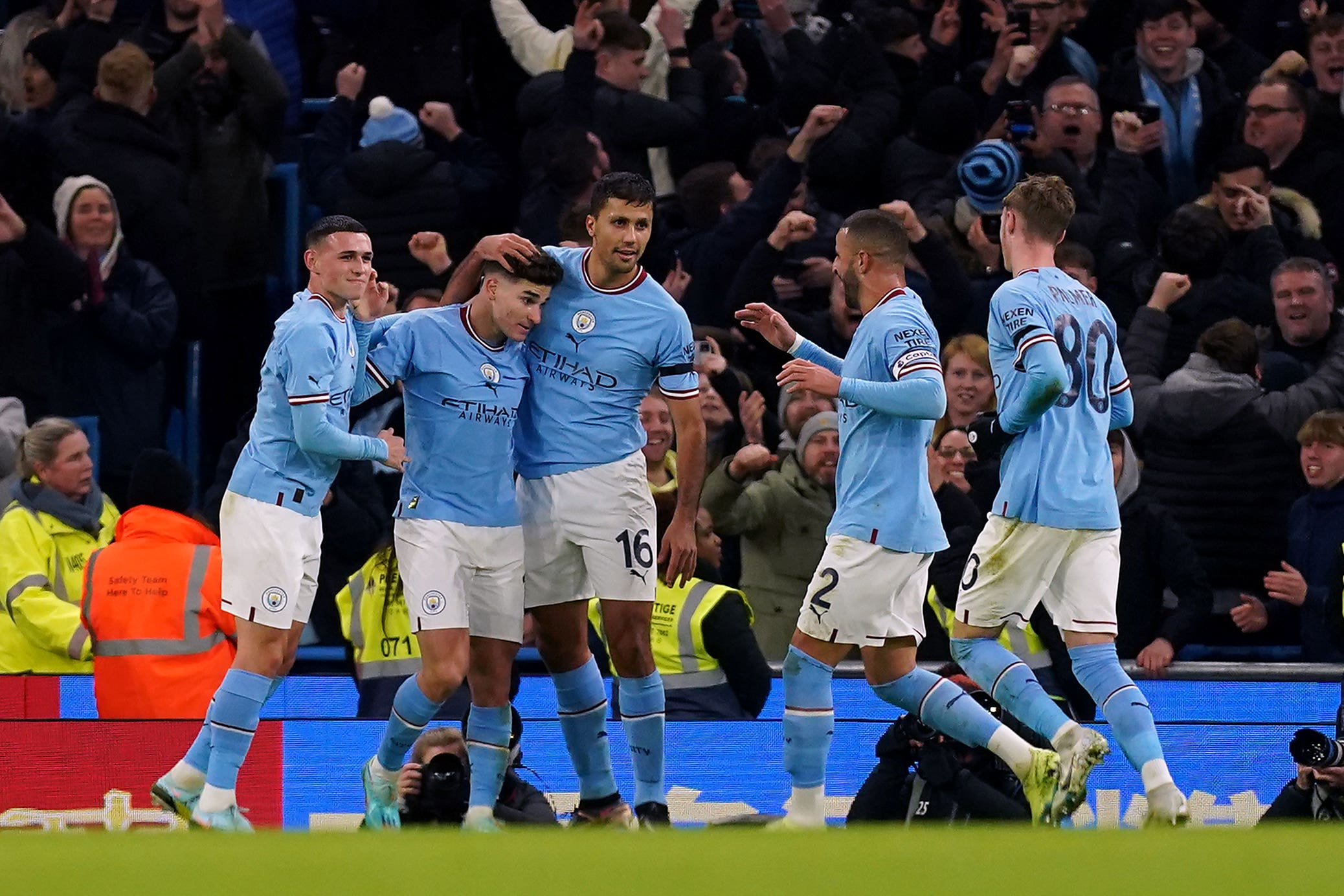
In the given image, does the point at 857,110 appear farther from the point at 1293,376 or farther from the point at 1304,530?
the point at 1304,530

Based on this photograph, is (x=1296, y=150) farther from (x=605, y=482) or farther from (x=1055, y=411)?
(x=605, y=482)

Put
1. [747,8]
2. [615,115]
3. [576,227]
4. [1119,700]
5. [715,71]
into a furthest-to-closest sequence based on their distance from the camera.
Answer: [747,8] → [715,71] → [615,115] → [576,227] → [1119,700]

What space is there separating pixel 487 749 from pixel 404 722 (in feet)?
1.11

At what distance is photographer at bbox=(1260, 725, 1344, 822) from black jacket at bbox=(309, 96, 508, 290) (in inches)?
218

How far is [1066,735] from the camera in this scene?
739 cm

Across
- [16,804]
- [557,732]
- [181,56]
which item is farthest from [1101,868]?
[181,56]

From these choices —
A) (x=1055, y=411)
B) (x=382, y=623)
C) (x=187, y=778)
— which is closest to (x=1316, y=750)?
(x=1055, y=411)

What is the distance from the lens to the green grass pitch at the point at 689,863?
456 centimetres

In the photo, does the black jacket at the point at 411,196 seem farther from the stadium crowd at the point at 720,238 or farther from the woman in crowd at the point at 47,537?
the woman in crowd at the point at 47,537

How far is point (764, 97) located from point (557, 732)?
589 centimetres

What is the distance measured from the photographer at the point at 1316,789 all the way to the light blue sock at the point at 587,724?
8.32 ft

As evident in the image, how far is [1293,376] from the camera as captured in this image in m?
10.7

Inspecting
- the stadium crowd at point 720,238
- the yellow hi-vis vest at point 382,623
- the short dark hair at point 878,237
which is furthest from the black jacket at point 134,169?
the short dark hair at point 878,237

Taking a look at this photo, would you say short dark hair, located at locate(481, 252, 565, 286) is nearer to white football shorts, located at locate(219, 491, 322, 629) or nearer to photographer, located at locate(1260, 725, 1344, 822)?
white football shorts, located at locate(219, 491, 322, 629)
